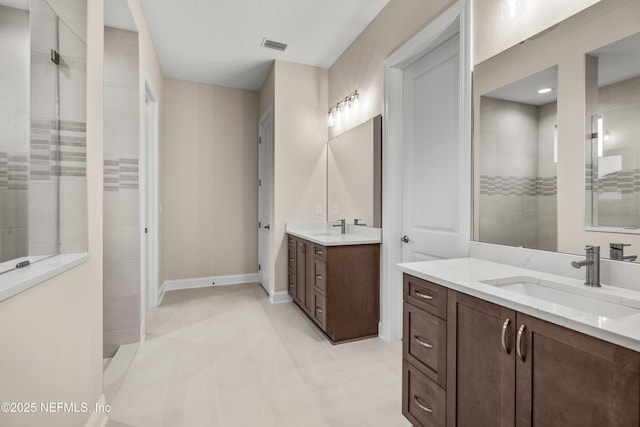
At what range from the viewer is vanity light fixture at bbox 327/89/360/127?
10.4ft

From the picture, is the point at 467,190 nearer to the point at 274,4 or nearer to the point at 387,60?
the point at 387,60

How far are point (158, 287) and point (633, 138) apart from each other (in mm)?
4192

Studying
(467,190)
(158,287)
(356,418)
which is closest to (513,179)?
(467,190)

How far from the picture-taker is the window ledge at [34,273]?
0.88 meters

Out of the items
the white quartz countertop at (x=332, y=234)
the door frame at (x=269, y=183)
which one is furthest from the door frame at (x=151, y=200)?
the white quartz countertop at (x=332, y=234)

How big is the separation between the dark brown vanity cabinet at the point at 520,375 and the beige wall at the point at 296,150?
7.92ft

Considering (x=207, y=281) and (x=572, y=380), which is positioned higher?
(x=572, y=380)

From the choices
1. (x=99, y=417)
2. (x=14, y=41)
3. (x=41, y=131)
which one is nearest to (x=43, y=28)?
(x=14, y=41)

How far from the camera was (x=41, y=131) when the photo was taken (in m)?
1.26

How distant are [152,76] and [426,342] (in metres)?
3.57

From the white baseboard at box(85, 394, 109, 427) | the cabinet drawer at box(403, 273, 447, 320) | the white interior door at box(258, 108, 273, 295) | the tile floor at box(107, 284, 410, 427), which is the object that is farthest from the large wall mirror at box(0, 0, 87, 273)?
the white interior door at box(258, 108, 273, 295)

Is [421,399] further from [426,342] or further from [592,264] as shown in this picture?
[592,264]

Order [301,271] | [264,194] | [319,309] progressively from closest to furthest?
[319,309]
[301,271]
[264,194]

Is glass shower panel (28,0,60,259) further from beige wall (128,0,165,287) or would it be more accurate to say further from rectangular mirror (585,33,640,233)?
rectangular mirror (585,33,640,233)
